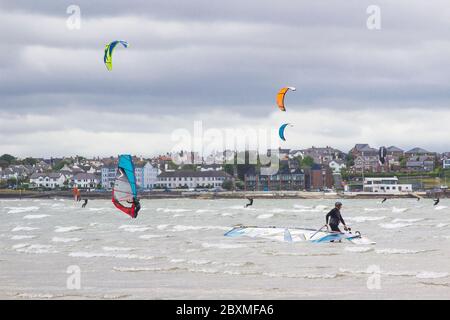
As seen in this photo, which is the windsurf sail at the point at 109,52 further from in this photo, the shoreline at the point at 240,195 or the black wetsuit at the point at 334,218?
the shoreline at the point at 240,195

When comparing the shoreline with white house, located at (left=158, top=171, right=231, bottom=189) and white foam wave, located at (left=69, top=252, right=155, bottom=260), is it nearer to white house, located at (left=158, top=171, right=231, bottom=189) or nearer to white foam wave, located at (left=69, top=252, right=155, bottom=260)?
white house, located at (left=158, top=171, right=231, bottom=189)

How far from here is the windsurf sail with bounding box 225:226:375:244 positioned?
20.9m

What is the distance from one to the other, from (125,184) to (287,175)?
116m

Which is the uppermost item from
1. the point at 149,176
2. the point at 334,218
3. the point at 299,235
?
the point at 149,176

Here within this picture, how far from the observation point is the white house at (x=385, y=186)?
116912 mm

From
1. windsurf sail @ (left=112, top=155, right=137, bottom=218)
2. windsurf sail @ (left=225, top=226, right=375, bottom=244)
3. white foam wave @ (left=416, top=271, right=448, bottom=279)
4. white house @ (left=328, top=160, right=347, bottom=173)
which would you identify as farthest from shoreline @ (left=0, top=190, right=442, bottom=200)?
white foam wave @ (left=416, top=271, right=448, bottom=279)

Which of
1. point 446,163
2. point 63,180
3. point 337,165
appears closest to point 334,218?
point 337,165

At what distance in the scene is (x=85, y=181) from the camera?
486ft

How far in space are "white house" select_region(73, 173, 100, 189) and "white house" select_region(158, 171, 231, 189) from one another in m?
14.7

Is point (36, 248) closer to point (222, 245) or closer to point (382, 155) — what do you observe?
point (222, 245)

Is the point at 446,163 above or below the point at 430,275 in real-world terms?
above
